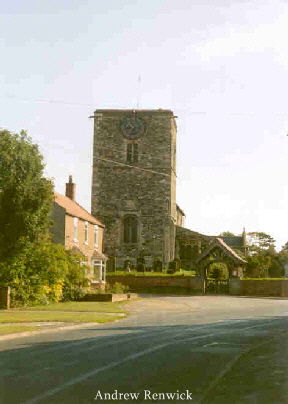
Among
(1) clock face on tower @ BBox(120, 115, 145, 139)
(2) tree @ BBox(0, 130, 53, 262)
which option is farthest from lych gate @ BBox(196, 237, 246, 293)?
(2) tree @ BBox(0, 130, 53, 262)

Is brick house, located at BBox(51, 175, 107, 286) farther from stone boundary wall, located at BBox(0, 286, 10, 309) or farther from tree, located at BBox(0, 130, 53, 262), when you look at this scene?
stone boundary wall, located at BBox(0, 286, 10, 309)

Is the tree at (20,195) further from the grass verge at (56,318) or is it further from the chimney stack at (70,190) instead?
the chimney stack at (70,190)

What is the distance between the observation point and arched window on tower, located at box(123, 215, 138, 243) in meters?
64.8

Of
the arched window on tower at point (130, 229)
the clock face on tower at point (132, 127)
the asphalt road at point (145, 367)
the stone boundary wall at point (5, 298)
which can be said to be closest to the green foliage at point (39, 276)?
the stone boundary wall at point (5, 298)

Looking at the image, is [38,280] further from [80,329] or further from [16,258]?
[80,329]

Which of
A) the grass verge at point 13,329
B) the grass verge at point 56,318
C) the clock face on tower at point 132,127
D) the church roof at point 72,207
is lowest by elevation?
the grass verge at point 56,318

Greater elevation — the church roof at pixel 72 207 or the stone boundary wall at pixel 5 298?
the church roof at pixel 72 207

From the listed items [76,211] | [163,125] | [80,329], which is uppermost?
[163,125]

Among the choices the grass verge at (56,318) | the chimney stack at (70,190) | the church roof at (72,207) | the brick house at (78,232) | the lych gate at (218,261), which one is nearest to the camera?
the grass verge at (56,318)

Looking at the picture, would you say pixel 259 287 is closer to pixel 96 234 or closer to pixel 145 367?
pixel 96 234

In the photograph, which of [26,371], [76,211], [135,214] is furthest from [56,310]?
[135,214]

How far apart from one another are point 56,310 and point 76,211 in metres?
22.5

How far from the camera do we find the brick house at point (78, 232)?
1842 inches

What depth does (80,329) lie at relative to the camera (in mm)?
21344
